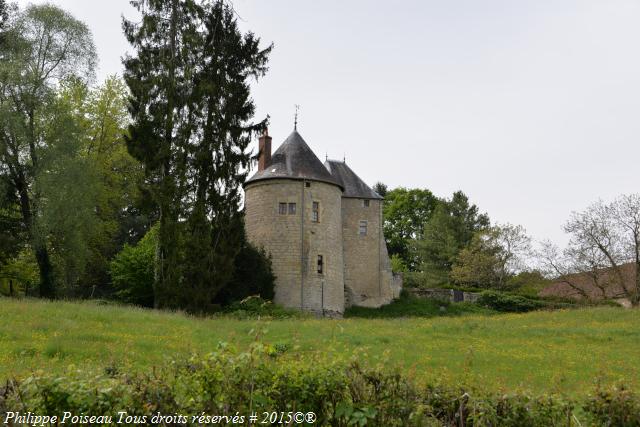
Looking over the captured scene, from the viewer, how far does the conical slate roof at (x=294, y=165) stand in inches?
1270

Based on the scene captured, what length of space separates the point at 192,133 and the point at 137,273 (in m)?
7.32

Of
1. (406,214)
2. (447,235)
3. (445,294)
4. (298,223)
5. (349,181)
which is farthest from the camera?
(406,214)

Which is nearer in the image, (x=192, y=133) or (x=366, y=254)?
(x=192, y=133)

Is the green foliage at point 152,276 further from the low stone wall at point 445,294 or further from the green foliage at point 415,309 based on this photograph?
the low stone wall at point 445,294

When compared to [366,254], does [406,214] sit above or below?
above

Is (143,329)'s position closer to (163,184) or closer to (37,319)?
(37,319)

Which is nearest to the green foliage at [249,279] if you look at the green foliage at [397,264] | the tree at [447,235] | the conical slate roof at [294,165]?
the conical slate roof at [294,165]

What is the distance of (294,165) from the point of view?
107 feet

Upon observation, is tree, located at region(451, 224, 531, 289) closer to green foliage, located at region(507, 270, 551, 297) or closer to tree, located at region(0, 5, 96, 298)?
green foliage, located at region(507, 270, 551, 297)

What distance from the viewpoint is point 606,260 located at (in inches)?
1469

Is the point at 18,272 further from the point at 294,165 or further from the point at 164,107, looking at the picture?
the point at 294,165

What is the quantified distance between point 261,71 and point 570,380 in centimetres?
2072

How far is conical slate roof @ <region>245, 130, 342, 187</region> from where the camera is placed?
32250 millimetres

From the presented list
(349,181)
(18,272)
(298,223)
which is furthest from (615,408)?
(349,181)
